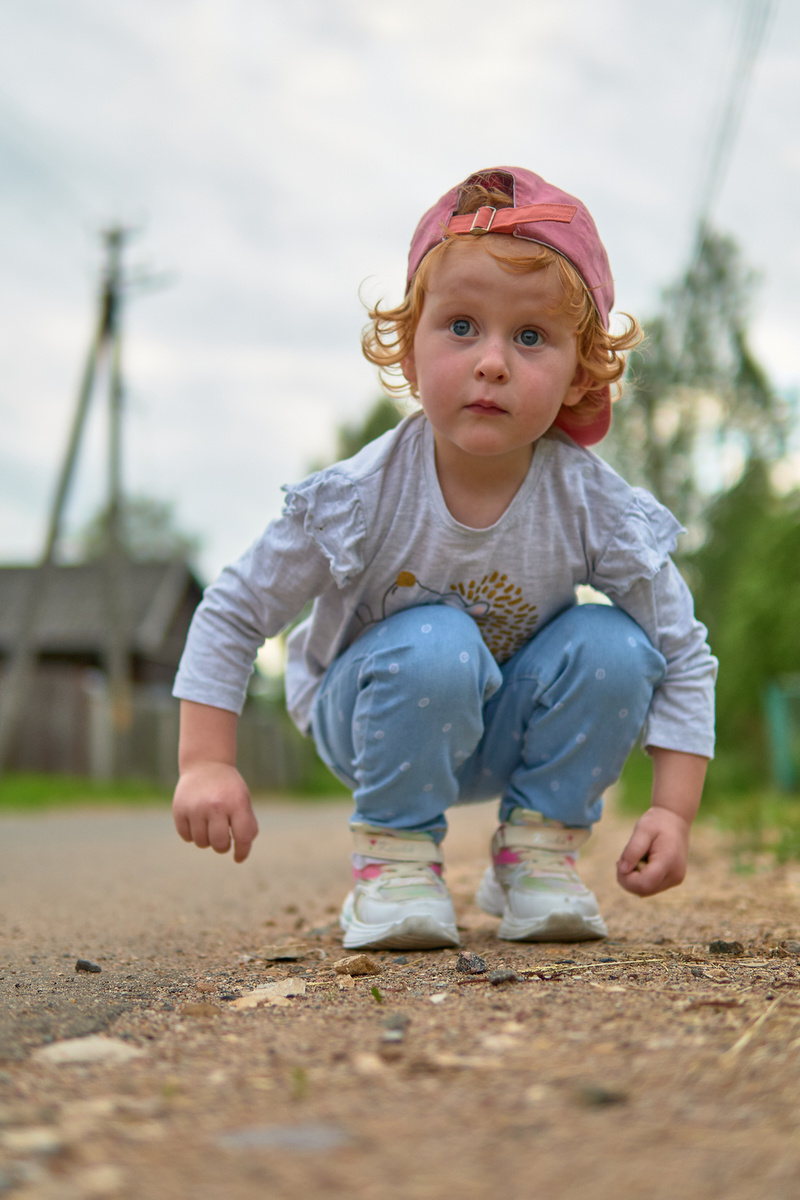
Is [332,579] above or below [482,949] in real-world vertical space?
above

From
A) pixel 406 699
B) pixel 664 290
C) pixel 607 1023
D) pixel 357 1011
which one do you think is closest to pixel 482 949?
pixel 406 699

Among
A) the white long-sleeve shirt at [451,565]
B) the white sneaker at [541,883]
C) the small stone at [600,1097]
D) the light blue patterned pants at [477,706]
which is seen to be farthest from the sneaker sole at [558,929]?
the small stone at [600,1097]

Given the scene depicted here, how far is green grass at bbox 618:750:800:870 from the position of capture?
3818mm

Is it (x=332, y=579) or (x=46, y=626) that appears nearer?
(x=332, y=579)

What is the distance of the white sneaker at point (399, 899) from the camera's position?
73.0 inches

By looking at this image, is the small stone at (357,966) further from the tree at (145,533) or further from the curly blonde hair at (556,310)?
the tree at (145,533)

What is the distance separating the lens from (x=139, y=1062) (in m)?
1.08

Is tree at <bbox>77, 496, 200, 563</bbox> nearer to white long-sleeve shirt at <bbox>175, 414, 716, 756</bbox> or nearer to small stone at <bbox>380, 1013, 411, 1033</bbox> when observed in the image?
white long-sleeve shirt at <bbox>175, 414, 716, 756</bbox>

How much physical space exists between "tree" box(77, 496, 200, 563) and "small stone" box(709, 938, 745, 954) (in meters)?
36.1

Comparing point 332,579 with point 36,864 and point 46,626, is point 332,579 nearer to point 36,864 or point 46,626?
point 36,864

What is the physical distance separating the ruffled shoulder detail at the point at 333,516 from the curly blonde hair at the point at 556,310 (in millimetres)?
285

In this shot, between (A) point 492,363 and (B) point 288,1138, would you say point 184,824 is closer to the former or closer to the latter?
(A) point 492,363

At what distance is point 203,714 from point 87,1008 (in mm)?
669

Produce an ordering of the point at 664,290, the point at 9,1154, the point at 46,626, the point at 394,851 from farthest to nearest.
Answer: the point at 46,626 → the point at 664,290 → the point at 394,851 → the point at 9,1154
